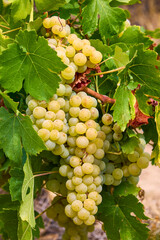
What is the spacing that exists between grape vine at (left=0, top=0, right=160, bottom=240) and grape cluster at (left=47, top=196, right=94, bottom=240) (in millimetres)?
101

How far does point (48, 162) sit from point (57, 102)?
0.27 metres

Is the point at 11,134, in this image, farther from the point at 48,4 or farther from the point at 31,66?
the point at 48,4

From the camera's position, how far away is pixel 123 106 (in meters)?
0.68

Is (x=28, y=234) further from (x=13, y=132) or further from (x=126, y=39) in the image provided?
(x=126, y=39)

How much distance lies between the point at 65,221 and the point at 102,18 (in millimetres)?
617

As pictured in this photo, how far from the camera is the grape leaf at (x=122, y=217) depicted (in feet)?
2.57

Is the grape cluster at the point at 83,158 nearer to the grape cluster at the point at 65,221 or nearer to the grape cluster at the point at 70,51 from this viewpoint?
the grape cluster at the point at 70,51

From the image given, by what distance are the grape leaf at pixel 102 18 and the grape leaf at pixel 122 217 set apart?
0.44m

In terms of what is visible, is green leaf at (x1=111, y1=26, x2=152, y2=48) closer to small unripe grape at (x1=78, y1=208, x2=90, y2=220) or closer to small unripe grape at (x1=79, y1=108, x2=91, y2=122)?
small unripe grape at (x1=79, y1=108, x2=91, y2=122)

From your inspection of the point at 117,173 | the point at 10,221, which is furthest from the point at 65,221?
the point at 117,173

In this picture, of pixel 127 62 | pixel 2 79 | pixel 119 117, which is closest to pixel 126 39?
pixel 127 62

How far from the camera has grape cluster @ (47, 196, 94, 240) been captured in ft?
3.03

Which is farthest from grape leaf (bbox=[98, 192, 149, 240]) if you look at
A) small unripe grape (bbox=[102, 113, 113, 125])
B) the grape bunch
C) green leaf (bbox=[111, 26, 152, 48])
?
green leaf (bbox=[111, 26, 152, 48])

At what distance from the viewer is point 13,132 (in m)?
0.67
